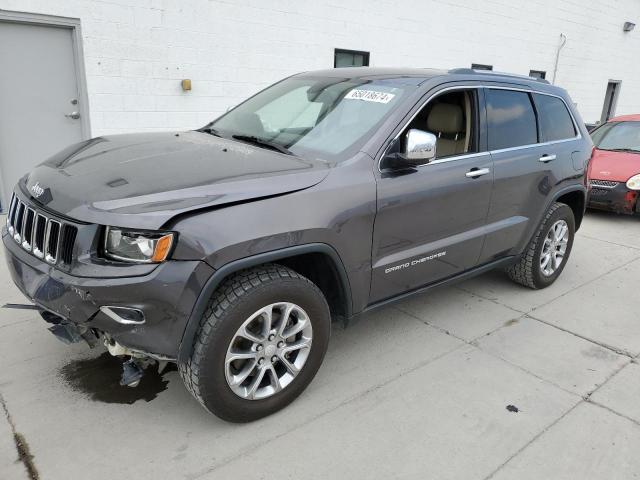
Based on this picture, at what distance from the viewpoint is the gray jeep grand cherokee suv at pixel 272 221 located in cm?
226

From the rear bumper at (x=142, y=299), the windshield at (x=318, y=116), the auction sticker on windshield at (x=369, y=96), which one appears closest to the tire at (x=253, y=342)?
the rear bumper at (x=142, y=299)

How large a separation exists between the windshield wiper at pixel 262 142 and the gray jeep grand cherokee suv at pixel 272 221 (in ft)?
0.06

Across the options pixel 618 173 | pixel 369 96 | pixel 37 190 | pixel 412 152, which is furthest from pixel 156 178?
pixel 618 173

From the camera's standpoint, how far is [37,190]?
267cm

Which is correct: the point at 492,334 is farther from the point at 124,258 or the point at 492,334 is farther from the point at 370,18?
the point at 370,18

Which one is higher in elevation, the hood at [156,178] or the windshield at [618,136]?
the hood at [156,178]

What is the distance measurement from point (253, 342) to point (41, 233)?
3.86 ft

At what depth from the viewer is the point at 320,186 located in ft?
8.75

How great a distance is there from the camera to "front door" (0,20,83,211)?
5766 millimetres

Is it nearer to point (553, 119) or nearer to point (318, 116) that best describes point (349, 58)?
point (553, 119)

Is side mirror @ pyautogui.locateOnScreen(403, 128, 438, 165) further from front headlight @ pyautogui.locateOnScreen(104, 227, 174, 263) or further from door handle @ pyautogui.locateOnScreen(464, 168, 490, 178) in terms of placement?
front headlight @ pyautogui.locateOnScreen(104, 227, 174, 263)

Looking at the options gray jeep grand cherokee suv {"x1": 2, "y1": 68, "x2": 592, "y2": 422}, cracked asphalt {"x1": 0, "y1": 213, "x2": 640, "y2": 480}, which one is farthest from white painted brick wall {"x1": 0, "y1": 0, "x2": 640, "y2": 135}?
cracked asphalt {"x1": 0, "y1": 213, "x2": 640, "y2": 480}

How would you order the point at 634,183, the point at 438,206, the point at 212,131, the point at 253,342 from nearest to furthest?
the point at 253,342 < the point at 438,206 < the point at 212,131 < the point at 634,183

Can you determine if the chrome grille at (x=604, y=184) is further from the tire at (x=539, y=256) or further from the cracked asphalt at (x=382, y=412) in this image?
the cracked asphalt at (x=382, y=412)
